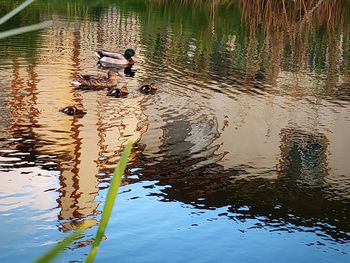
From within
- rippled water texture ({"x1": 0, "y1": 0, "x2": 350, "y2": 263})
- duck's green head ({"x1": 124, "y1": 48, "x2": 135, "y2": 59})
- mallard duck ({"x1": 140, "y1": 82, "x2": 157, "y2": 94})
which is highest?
duck's green head ({"x1": 124, "y1": 48, "x2": 135, "y2": 59})

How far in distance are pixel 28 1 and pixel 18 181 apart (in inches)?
178

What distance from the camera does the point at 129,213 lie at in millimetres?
4297

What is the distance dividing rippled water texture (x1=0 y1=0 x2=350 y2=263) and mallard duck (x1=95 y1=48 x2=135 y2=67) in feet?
0.50

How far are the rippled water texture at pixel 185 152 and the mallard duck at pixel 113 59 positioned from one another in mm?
151

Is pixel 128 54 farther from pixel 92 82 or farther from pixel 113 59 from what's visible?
pixel 92 82

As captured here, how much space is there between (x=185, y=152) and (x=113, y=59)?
457 centimetres

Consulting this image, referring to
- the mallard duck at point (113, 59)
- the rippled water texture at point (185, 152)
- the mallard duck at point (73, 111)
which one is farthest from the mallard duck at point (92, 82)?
the mallard duck at point (113, 59)

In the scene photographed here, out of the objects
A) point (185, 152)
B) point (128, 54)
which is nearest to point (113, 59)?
point (128, 54)

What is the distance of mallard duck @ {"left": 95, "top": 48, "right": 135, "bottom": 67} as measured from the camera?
33.2ft

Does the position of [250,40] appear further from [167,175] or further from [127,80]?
[167,175]

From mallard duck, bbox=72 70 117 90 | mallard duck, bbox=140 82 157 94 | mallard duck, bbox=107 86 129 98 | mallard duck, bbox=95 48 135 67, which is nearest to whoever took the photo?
mallard duck, bbox=107 86 129 98

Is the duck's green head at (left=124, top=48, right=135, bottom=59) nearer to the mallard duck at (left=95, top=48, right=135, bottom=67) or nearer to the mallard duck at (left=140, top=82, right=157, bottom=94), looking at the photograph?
the mallard duck at (left=95, top=48, right=135, bottom=67)

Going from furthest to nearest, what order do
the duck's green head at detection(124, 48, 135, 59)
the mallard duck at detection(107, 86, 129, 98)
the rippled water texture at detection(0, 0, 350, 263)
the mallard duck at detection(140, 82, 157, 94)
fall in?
the duck's green head at detection(124, 48, 135, 59), the mallard duck at detection(140, 82, 157, 94), the mallard duck at detection(107, 86, 129, 98), the rippled water texture at detection(0, 0, 350, 263)

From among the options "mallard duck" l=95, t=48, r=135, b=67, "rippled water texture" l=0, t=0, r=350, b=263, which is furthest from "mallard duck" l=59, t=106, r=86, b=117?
"mallard duck" l=95, t=48, r=135, b=67
